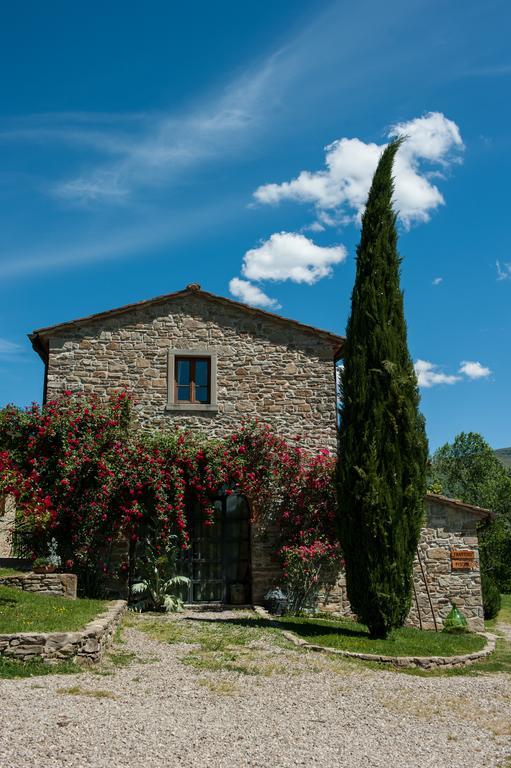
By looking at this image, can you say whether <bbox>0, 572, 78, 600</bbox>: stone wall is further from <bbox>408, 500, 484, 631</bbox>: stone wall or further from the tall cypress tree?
<bbox>408, 500, 484, 631</bbox>: stone wall

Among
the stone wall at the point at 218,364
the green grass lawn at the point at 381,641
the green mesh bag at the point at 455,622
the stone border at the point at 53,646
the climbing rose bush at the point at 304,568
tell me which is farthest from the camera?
the stone wall at the point at 218,364

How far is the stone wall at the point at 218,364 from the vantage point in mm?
14906

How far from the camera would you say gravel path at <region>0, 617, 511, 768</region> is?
502 centimetres

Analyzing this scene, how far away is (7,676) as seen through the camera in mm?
6973

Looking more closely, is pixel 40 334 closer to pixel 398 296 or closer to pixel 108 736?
pixel 398 296

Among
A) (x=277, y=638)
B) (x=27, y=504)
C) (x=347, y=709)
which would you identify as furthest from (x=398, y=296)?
(x=27, y=504)

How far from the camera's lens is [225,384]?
15.2m

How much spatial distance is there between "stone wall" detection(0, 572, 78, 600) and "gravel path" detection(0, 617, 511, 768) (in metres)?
4.30

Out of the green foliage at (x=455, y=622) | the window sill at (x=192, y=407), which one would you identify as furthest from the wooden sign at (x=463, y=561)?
the window sill at (x=192, y=407)

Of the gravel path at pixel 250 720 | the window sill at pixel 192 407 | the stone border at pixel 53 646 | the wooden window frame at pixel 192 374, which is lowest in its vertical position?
the gravel path at pixel 250 720

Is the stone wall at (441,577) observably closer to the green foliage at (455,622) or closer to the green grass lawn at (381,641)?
the green foliage at (455,622)

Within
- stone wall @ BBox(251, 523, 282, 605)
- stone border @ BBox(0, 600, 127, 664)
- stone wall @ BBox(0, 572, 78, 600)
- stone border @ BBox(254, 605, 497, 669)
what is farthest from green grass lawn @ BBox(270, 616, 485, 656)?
stone wall @ BBox(0, 572, 78, 600)

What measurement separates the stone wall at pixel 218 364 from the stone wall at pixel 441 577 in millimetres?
2857

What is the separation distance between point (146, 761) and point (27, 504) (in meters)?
8.34
